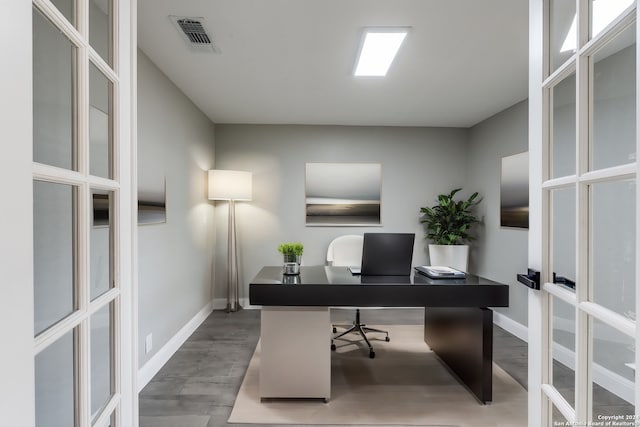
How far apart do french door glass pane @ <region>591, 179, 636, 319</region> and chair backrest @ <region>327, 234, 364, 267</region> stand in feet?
10.6

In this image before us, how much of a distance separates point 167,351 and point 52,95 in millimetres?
2777

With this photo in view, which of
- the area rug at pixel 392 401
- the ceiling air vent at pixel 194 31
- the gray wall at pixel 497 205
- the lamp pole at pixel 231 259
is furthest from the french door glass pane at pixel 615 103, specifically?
the lamp pole at pixel 231 259

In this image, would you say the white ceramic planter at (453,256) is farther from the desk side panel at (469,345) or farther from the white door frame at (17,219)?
the white door frame at (17,219)

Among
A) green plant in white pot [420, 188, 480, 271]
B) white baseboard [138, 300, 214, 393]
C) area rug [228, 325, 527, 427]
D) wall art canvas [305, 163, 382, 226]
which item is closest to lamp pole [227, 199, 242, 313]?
white baseboard [138, 300, 214, 393]

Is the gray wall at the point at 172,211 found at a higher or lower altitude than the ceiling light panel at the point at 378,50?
lower

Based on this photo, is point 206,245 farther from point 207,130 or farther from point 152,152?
point 152,152

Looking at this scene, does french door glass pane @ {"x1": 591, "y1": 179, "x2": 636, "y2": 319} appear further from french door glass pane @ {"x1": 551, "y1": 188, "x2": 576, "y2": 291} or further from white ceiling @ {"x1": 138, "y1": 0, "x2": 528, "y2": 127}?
white ceiling @ {"x1": 138, "y1": 0, "x2": 528, "y2": 127}

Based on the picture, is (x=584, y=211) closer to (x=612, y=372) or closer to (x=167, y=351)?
(x=612, y=372)

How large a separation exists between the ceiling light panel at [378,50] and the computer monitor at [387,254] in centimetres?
136

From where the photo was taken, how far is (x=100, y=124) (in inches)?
37.0

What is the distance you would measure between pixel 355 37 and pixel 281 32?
51 cm

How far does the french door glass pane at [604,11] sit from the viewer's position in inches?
30.1

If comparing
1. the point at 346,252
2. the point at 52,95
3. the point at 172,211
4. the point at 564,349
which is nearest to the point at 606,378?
the point at 564,349

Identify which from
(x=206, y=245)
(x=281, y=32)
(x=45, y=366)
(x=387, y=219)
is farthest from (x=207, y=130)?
(x=45, y=366)
